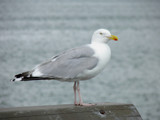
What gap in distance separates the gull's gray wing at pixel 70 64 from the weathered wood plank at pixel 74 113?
75 cm

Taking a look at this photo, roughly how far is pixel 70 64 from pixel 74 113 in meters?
0.99

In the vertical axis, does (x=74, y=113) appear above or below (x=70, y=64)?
below

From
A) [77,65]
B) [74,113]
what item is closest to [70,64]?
[77,65]

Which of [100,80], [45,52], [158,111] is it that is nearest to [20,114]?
[158,111]

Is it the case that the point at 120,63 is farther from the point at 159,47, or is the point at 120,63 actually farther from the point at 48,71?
the point at 48,71

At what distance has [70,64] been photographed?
Result: 150 inches

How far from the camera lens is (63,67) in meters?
3.80

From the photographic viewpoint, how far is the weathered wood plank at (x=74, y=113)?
2.77 metres

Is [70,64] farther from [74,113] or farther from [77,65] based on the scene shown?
[74,113]

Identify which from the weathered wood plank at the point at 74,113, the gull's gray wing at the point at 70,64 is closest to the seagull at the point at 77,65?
the gull's gray wing at the point at 70,64

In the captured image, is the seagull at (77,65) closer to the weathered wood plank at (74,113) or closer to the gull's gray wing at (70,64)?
the gull's gray wing at (70,64)

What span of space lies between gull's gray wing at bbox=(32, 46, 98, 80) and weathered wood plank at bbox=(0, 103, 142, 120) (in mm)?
751

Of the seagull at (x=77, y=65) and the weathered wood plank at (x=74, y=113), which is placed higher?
the seagull at (x=77, y=65)

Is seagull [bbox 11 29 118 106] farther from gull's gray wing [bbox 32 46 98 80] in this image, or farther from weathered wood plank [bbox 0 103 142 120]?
weathered wood plank [bbox 0 103 142 120]
